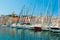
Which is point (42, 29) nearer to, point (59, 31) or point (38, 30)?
point (38, 30)

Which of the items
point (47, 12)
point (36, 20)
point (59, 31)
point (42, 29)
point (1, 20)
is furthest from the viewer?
point (1, 20)

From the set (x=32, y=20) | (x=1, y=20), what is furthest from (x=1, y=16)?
(x=32, y=20)

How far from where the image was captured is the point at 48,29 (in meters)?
27.7

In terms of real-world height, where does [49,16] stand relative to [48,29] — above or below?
above

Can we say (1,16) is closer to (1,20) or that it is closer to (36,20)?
(1,20)

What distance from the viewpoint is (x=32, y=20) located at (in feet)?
139

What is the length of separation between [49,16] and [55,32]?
11.8ft

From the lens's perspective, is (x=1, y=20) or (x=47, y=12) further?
(x=1, y=20)

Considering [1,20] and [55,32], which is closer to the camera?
[55,32]

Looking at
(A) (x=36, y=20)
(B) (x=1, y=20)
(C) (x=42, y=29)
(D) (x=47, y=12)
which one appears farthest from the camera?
(B) (x=1, y=20)

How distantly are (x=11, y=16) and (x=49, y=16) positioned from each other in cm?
4256

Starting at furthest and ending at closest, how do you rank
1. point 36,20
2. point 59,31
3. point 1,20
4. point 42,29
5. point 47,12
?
point 1,20
point 36,20
point 42,29
point 47,12
point 59,31

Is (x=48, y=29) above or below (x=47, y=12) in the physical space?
below

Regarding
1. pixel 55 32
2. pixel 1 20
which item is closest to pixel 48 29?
pixel 55 32
